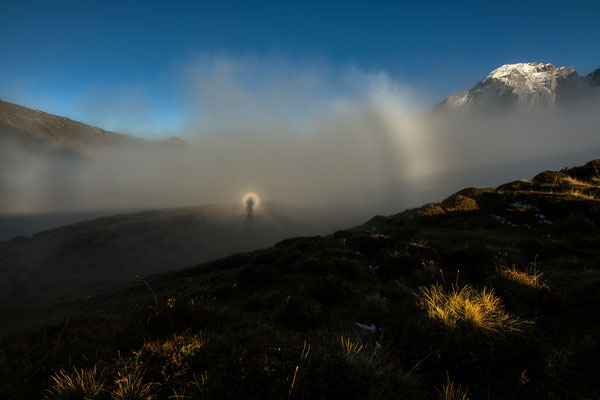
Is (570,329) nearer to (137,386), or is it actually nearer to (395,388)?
(395,388)

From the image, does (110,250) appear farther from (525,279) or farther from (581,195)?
(581,195)

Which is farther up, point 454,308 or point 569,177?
point 569,177

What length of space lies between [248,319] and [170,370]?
2.75 metres

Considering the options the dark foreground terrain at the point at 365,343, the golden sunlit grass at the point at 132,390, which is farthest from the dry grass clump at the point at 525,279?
the golden sunlit grass at the point at 132,390

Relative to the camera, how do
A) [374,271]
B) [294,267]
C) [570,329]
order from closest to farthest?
[570,329]
[374,271]
[294,267]

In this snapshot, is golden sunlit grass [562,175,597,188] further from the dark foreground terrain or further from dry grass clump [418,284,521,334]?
dry grass clump [418,284,521,334]

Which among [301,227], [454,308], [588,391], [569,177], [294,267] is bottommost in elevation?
[301,227]

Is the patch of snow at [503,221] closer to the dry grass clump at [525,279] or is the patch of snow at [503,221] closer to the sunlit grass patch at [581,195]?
the sunlit grass patch at [581,195]

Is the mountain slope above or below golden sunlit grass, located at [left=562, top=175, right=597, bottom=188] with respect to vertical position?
below

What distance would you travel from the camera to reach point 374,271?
10906 mm

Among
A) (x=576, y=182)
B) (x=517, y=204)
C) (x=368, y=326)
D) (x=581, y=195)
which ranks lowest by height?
(x=368, y=326)

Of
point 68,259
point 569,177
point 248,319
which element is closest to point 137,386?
point 248,319

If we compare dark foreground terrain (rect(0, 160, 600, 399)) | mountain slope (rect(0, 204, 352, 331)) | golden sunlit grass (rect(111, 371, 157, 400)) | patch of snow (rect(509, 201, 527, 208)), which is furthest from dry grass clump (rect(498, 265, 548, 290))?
mountain slope (rect(0, 204, 352, 331))

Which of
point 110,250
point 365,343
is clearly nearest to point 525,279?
point 365,343
